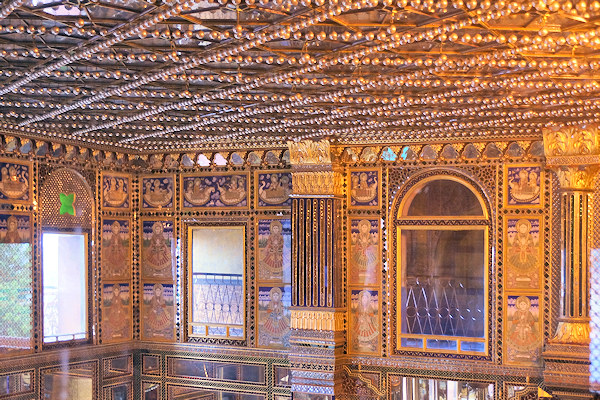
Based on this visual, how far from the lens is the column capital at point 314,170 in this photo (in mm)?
10492

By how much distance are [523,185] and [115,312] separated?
5820 mm

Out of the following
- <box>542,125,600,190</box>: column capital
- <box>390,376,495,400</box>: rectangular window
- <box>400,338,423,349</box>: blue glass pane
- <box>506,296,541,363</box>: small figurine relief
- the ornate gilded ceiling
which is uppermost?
the ornate gilded ceiling

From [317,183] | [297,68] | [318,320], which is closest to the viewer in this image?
[297,68]

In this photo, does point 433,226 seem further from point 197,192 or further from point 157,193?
point 157,193

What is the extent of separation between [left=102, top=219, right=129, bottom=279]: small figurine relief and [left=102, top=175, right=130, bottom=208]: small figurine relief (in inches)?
9.7

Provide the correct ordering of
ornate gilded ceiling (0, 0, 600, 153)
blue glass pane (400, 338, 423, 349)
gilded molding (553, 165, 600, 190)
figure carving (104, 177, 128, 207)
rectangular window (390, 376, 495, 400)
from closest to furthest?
ornate gilded ceiling (0, 0, 600, 153)
gilded molding (553, 165, 600, 190)
rectangular window (390, 376, 495, 400)
blue glass pane (400, 338, 423, 349)
figure carving (104, 177, 128, 207)

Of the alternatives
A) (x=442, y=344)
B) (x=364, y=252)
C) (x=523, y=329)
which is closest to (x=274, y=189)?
(x=364, y=252)

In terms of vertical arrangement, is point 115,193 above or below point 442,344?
above

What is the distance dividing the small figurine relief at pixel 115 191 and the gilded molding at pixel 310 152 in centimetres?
268

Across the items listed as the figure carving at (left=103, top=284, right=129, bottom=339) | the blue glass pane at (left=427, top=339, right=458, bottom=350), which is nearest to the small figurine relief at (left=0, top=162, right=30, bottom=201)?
the figure carving at (left=103, top=284, right=129, bottom=339)

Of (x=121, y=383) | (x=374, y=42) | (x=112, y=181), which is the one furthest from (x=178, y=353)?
(x=374, y=42)

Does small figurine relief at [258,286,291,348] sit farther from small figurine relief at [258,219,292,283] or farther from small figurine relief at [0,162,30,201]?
small figurine relief at [0,162,30,201]

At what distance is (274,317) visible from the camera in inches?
436

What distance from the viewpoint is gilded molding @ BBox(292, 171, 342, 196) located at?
414 inches
